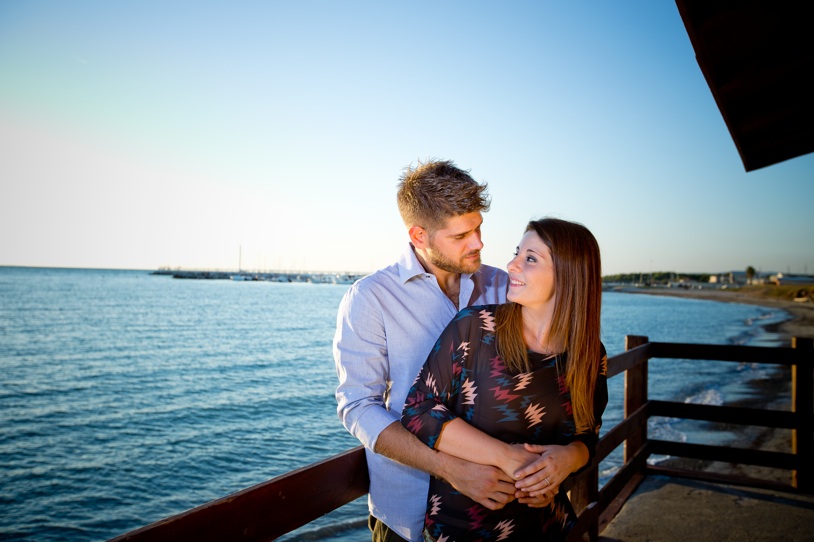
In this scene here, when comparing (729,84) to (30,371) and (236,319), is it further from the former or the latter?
(236,319)

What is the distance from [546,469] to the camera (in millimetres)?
1373

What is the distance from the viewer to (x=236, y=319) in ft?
125

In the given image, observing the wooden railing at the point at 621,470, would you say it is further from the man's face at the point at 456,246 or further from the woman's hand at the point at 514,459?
the man's face at the point at 456,246

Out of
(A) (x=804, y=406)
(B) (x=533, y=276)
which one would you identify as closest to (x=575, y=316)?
(B) (x=533, y=276)

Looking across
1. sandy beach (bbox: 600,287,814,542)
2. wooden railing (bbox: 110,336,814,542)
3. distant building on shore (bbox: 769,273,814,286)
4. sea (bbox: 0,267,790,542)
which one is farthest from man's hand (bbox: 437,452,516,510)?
distant building on shore (bbox: 769,273,814,286)

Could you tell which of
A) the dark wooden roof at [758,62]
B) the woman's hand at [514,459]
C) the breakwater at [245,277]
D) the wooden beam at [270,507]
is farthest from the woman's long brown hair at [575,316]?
the breakwater at [245,277]

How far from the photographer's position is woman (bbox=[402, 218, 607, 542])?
1.40 metres

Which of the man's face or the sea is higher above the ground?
the man's face

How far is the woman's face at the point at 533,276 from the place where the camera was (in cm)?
158

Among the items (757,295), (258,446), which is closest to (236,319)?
(258,446)

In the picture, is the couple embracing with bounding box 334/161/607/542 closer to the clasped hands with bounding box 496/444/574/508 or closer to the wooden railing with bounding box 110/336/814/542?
the clasped hands with bounding box 496/444/574/508

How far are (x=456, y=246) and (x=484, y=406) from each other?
0.65 meters

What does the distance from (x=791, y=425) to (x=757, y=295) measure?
10024 cm

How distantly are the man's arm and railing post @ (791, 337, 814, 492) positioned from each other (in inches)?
145
